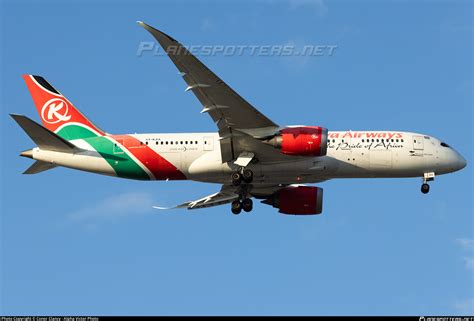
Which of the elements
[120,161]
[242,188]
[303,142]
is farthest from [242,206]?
[120,161]

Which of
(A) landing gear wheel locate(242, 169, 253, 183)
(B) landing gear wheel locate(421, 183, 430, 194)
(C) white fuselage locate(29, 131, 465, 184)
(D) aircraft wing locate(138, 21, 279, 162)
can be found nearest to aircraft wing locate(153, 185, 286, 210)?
(C) white fuselage locate(29, 131, 465, 184)

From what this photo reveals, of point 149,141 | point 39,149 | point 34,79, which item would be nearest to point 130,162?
point 149,141

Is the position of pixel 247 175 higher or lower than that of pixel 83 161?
lower

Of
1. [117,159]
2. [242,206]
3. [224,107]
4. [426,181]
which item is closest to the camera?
Answer: [224,107]

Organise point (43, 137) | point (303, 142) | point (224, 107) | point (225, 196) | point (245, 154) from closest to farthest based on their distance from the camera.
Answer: point (224, 107) < point (303, 142) < point (245, 154) < point (43, 137) < point (225, 196)

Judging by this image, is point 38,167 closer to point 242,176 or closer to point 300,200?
point 242,176

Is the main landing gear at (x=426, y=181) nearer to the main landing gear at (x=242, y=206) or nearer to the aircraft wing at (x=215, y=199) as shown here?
the main landing gear at (x=242, y=206)

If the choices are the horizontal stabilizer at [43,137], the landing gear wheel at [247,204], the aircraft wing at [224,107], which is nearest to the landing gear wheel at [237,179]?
the aircraft wing at [224,107]

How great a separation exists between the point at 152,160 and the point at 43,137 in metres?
6.87

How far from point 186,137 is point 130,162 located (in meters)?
3.86

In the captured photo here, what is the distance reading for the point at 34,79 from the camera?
211ft

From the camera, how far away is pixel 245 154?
58.1m

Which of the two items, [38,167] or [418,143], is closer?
[418,143]

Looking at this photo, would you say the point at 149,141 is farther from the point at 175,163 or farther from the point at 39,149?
the point at 39,149
